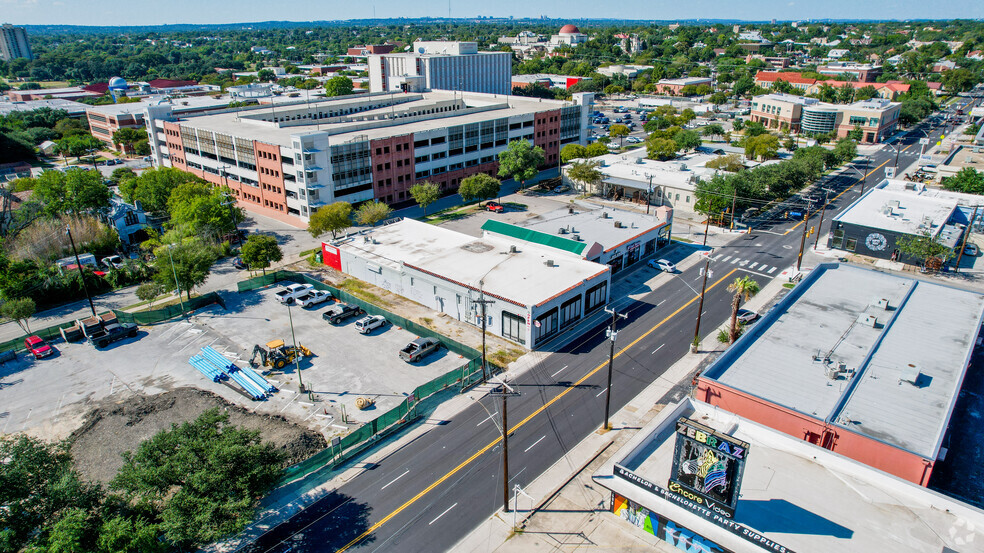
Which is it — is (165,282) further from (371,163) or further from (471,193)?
(471,193)

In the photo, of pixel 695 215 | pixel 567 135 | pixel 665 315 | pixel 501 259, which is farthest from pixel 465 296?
pixel 567 135

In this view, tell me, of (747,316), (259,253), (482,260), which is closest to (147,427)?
(259,253)

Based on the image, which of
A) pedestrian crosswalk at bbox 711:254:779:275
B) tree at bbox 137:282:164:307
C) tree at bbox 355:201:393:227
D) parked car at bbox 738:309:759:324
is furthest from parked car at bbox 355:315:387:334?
pedestrian crosswalk at bbox 711:254:779:275

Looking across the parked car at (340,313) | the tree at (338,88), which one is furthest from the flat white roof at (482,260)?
the tree at (338,88)

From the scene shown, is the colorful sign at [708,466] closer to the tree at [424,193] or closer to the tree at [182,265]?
the tree at [182,265]

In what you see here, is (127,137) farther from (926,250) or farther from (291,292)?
(926,250)

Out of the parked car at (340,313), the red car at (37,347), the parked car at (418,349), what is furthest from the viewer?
the parked car at (340,313)
